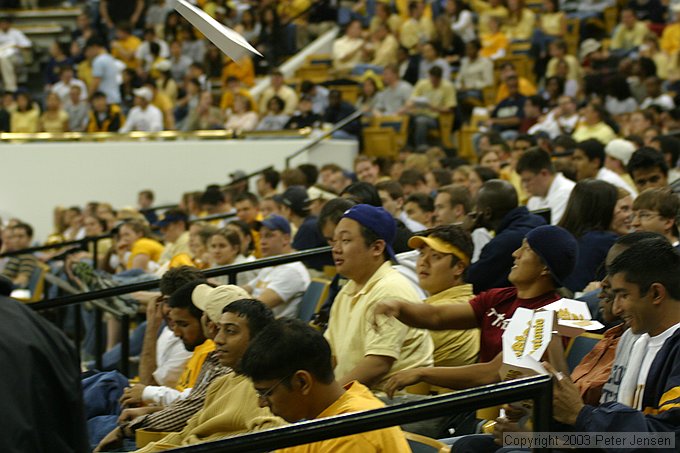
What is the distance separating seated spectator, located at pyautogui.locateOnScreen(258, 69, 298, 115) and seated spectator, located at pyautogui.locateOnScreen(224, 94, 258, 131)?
0.80 feet

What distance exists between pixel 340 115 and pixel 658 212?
36.6 ft

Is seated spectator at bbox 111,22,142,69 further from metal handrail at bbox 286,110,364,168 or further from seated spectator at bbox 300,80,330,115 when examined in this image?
metal handrail at bbox 286,110,364,168

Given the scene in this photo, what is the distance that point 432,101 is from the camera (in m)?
16.8

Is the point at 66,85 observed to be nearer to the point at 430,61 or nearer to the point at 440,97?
the point at 430,61

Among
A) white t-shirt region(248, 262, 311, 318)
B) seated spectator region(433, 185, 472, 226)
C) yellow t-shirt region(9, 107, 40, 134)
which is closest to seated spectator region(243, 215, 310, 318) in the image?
white t-shirt region(248, 262, 311, 318)

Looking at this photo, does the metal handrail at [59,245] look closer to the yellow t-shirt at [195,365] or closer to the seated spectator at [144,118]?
the yellow t-shirt at [195,365]

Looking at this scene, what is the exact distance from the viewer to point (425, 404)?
3297 mm

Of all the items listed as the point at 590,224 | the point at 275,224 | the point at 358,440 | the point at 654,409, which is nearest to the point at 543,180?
the point at 590,224

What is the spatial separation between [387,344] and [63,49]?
17147mm

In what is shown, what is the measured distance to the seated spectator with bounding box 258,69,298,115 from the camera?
17.3 meters

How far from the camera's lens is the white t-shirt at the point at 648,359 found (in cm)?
370

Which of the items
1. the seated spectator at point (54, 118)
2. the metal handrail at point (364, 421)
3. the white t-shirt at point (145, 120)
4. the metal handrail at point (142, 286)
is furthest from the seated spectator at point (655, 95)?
the metal handrail at point (364, 421)

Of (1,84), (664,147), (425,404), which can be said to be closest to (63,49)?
(1,84)

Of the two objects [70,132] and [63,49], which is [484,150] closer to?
[70,132]
